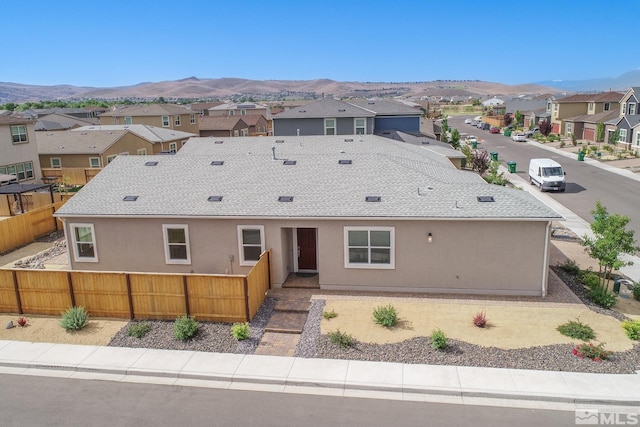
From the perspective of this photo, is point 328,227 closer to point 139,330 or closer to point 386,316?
point 386,316

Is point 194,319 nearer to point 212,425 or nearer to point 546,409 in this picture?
Result: point 212,425

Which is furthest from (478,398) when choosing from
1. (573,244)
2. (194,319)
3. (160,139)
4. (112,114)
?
(112,114)

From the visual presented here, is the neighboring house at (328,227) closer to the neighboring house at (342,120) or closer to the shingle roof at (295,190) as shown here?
the shingle roof at (295,190)

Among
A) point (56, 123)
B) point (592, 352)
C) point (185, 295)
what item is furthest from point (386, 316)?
point (56, 123)

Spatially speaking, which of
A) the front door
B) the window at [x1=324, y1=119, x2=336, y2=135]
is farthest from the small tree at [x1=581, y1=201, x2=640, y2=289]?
the window at [x1=324, y1=119, x2=336, y2=135]

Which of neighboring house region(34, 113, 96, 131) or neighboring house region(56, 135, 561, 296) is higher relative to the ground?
neighboring house region(34, 113, 96, 131)

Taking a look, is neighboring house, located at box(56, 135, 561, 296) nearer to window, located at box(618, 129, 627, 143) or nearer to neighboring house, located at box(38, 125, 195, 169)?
neighboring house, located at box(38, 125, 195, 169)
